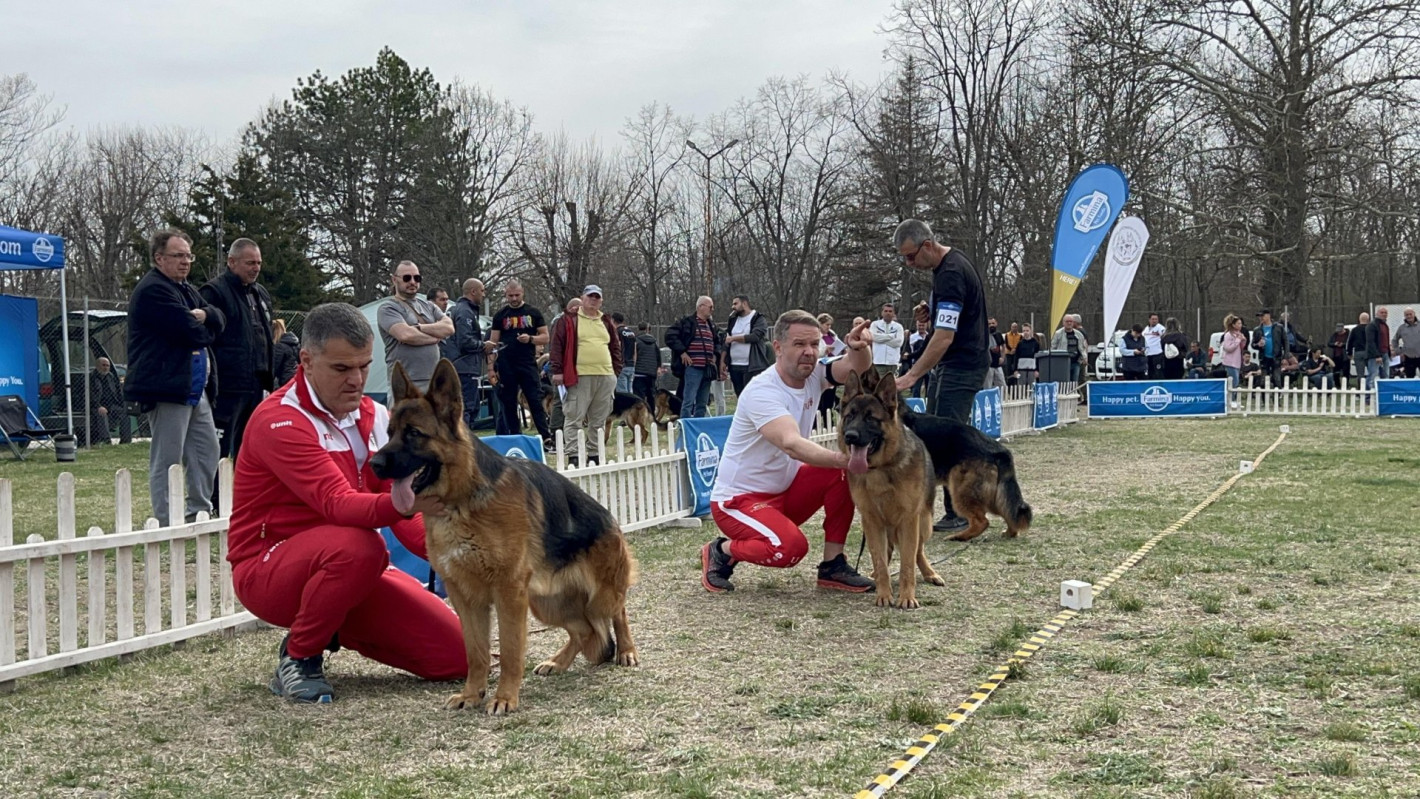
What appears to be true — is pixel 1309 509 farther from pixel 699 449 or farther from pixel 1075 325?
pixel 1075 325

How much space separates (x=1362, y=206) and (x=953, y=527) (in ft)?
77.7

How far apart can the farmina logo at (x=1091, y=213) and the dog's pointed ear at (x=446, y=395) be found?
16.4 m

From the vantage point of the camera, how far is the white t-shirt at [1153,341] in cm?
2391

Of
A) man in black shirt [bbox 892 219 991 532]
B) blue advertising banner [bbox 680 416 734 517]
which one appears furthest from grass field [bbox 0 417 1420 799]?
blue advertising banner [bbox 680 416 734 517]

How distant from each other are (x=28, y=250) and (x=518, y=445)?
9.71 meters

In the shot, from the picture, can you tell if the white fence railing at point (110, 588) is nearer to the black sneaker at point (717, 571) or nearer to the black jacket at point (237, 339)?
the black jacket at point (237, 339)

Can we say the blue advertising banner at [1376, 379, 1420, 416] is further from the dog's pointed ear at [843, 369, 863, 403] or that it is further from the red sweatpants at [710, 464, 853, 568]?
the dog's pointed ear at [843, 369, 863, 403]

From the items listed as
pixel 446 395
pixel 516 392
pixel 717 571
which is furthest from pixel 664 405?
pixel 446 395

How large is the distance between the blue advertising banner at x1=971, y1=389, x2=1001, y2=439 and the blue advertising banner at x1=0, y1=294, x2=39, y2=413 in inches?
519

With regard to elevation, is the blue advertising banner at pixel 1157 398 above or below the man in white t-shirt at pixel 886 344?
below

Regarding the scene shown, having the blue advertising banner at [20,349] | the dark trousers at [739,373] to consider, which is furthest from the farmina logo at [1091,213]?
the blue advertising banner at [20,349]

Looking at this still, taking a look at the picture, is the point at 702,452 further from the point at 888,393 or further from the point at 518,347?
the point at 888,393

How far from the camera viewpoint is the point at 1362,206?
2588cm

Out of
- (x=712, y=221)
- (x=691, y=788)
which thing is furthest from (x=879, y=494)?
(x=712, y=221)
